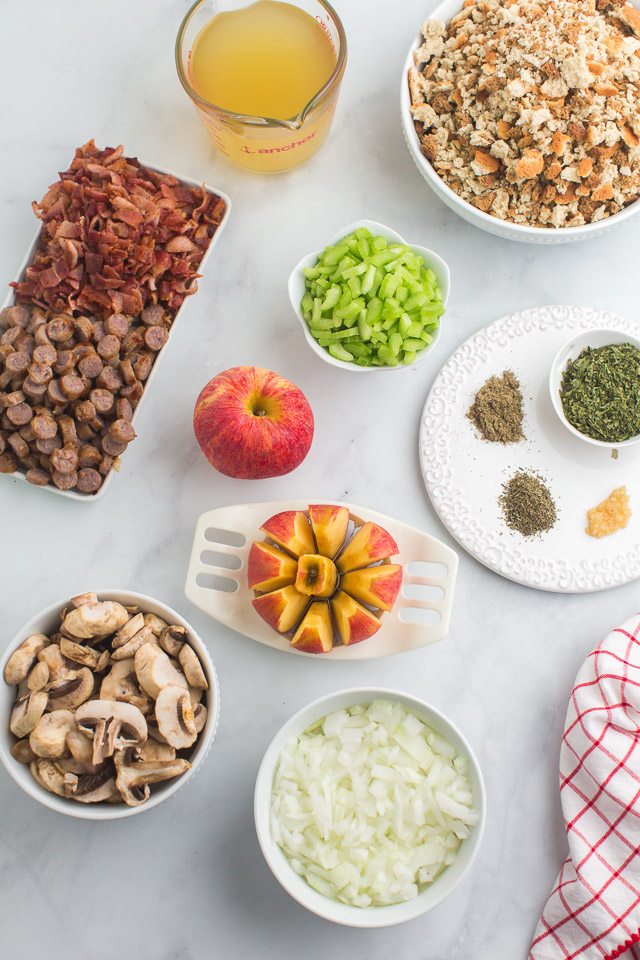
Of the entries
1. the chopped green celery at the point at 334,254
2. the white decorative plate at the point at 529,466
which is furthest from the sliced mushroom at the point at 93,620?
the chopped green celery at the point at 334,254

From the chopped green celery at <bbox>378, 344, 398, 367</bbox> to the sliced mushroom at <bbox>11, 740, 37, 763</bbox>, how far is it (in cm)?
94

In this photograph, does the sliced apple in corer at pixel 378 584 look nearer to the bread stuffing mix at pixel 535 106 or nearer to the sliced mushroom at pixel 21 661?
the sliced mushroom at pixel 21 661

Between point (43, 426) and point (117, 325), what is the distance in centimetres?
24

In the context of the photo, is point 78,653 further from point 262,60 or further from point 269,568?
point 262,60

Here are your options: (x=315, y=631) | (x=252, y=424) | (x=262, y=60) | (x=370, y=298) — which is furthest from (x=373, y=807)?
(x=262, y=60)

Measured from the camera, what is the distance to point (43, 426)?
53.7 inches

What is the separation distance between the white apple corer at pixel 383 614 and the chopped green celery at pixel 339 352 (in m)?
0.29

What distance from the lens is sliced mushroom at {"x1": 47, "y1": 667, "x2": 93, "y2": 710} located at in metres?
1.23

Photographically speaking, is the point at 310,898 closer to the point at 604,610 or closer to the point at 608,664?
the point at 608,664

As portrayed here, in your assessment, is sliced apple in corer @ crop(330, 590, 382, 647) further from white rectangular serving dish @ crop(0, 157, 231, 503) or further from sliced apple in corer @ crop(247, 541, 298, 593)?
white rectangular serving dish @ crop(0, 157, 231, 503)

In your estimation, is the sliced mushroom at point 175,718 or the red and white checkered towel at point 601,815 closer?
the sliced mushroom at point 175,718

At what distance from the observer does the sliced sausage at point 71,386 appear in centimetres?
136

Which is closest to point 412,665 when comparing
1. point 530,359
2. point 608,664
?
point 608,664

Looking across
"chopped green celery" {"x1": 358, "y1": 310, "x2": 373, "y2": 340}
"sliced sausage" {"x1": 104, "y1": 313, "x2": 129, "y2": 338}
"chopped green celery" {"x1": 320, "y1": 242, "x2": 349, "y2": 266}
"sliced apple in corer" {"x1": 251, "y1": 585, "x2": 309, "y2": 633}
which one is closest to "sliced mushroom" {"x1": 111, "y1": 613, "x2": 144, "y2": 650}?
"sliced apple in corer" {"x1": 251, "y1": 585, "x2": 309, "y2": 633}
